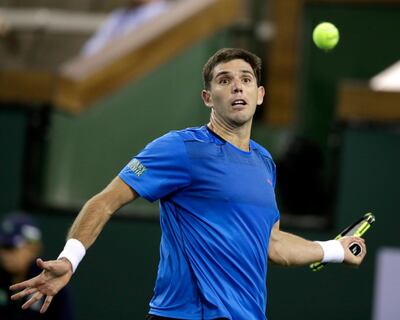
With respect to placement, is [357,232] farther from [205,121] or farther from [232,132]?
[205,121]

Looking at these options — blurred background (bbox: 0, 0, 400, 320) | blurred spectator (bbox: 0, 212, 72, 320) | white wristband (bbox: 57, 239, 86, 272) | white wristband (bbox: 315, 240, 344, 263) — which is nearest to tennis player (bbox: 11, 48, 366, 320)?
white wristband (bbox: 57, 239, 86, 272)

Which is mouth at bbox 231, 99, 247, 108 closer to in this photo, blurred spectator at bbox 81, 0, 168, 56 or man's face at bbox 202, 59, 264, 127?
man's face at bbox 202, 59, 264, 127

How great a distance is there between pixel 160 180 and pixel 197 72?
4.86m

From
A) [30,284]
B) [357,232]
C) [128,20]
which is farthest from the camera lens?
[128,20]

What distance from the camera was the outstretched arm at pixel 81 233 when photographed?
4090 mm

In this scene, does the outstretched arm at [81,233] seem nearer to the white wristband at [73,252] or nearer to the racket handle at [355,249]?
the white wristband at [73,252]

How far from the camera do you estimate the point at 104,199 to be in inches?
174

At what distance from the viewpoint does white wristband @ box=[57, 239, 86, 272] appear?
427 cm

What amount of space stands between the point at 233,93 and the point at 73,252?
1.04m

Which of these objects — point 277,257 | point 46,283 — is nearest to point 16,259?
point 277,257

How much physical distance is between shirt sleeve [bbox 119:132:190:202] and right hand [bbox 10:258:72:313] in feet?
1.68

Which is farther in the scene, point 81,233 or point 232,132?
point 232,132

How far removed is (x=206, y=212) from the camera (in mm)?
4547

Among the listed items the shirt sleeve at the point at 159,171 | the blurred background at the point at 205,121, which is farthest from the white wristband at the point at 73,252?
the blurred background at the point at 205,121
